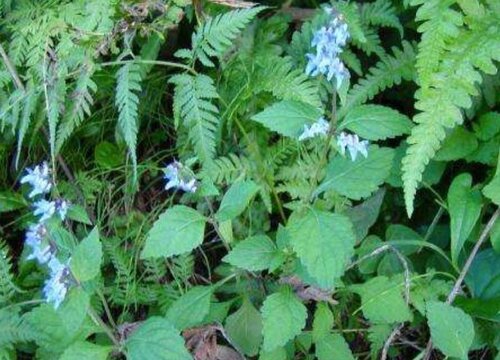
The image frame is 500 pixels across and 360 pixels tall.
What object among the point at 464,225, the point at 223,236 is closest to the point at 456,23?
the point at 464,225

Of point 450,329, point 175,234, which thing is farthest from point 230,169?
point 450,329

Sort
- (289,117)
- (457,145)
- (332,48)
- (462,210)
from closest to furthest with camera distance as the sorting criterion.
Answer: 1. (332,48)
2. (289,117)
3. (462,210)
4. (457,145)

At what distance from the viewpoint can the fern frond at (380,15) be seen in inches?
102

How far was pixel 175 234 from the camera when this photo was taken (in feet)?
6.64

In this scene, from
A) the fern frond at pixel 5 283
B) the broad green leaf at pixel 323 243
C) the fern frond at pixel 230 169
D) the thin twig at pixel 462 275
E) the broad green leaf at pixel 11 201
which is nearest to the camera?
the broad green leaf at pixel 323 243

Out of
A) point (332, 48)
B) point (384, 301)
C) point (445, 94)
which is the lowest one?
point (384, 301)

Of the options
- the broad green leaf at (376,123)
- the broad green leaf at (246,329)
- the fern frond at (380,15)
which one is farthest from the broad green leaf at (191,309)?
the fern frond at (380,15)

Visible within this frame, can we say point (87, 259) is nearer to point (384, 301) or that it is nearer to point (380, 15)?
point (384, 301)

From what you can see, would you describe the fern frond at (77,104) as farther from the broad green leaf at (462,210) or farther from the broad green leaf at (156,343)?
the broad green leaf at (462,210)

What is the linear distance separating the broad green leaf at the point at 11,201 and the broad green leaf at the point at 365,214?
1.25 meters

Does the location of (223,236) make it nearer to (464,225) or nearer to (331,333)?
(331,333)

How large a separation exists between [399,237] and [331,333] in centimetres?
46

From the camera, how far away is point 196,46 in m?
2.33

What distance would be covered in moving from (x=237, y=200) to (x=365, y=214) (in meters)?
0.64
